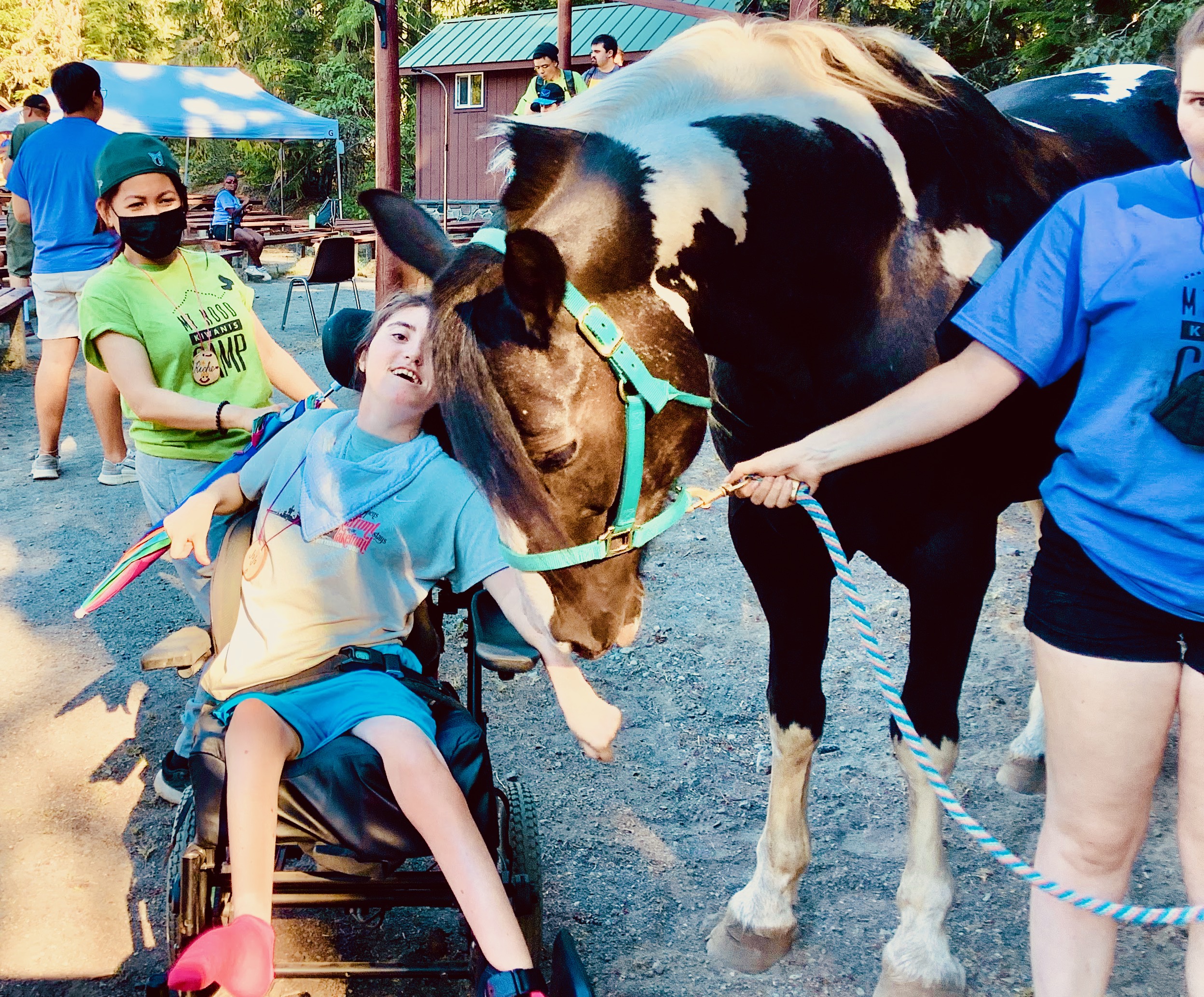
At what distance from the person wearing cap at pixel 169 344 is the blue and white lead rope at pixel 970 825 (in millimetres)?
1723

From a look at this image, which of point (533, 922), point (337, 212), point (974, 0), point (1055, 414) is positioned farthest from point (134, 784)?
point (337, 212)

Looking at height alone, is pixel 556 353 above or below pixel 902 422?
above

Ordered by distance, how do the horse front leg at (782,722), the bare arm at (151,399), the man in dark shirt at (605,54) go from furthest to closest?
the man in dark shirt at (605,54) < the bare arm at (151,399) < the horse front leg at (782,722)

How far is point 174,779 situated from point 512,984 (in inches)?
64.8

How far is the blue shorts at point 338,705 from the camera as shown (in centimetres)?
207

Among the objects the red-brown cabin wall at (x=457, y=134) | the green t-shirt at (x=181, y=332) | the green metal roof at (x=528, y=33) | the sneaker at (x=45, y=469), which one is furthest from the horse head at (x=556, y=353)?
the red-brown cabin wall at (x=457, y=134)

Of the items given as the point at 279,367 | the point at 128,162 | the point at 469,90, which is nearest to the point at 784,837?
the point at 279,367

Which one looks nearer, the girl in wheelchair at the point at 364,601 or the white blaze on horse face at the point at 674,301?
the white blaze on horse face at the point at 674,301

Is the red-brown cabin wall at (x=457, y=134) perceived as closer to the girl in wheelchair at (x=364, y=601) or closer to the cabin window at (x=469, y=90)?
the cabin window at (x=469, y=90)

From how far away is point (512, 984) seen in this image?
1826 millimetres

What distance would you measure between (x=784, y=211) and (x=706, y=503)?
539 millimetres

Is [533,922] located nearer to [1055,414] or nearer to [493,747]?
[493,747]

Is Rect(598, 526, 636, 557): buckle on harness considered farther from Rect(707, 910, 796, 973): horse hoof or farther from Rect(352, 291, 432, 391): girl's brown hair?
Rect(707, 910, 796, 973): horse hoof

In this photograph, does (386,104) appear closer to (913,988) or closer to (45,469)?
(45,469)
